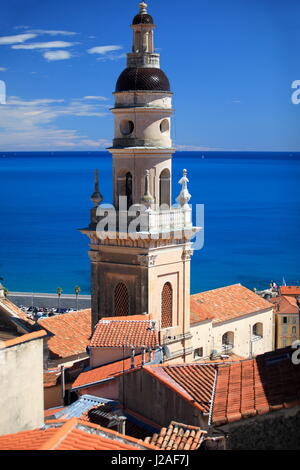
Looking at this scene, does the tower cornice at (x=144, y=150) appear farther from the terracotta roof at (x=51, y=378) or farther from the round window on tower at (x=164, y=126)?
the terracotta roof at (x=51, y=378)

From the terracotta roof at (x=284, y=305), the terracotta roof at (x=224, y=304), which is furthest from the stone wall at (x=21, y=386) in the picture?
the terracotta roof at (x=284, y=305)

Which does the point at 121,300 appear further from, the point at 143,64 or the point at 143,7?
the point at 143,7

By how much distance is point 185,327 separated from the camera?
2088 cm

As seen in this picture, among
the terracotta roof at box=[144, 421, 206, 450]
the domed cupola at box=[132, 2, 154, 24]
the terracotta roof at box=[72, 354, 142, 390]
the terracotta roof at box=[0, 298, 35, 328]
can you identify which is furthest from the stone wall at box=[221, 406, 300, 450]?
the domed cupola at box=[132, 2, 154, 24]

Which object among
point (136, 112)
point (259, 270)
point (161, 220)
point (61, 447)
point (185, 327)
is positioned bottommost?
point (259, 270)

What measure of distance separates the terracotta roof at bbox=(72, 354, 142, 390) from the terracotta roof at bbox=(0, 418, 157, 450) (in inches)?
204

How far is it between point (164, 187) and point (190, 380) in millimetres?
9033

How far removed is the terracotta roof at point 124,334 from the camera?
15.9m

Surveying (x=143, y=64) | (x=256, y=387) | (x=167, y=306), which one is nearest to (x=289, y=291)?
(x=167, y=306)

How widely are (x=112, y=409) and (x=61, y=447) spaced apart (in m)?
4.95

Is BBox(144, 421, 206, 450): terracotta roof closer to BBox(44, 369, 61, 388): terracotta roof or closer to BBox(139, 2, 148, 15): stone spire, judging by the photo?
BBox(44, 369, 61, 388): terracotta roof
